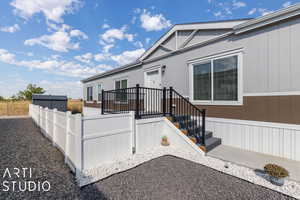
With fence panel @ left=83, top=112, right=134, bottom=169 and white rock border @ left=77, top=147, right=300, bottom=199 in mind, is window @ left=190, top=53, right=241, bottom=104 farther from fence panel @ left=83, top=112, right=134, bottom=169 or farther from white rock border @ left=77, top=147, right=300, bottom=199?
fence panel @ left=83, top=112, right=134, bottom=169

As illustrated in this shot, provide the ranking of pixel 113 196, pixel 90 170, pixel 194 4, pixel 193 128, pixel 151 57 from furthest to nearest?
pixel 151 57 → pixel 194 4 → pixel 193 128 → pixel 90 170 → pixel 113 196

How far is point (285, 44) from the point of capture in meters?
3.46

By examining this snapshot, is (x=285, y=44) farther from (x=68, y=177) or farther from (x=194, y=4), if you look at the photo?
(x=68, y=177)

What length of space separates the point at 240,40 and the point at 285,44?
107cm

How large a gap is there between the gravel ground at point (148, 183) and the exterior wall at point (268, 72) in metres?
2.23

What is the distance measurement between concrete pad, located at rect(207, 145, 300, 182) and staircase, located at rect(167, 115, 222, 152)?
0.66 ft

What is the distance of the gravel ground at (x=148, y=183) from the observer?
2.11 meters

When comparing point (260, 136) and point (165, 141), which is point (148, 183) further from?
point (260, 136)

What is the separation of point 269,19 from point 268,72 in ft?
4.49

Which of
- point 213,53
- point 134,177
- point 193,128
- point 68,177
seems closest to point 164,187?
point 134,177

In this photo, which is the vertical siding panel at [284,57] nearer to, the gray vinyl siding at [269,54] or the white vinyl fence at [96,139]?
the gray vinyl siding at [269,54]

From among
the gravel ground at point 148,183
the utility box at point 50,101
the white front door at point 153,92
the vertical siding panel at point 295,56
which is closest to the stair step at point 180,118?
the white front door at point 153,92

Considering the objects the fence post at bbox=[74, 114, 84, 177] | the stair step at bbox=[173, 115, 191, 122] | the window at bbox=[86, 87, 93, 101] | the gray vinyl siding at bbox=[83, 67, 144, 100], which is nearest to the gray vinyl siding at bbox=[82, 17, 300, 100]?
the stair step at bbox=[173, 115, 191, 122]

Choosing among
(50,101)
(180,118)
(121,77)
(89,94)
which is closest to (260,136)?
(180,118)
